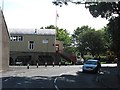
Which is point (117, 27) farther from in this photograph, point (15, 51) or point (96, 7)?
point (15, 51)

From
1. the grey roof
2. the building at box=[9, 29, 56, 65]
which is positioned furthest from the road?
the grey roof

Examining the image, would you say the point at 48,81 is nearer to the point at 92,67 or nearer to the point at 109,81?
the point at 109,81

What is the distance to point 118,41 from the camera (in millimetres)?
30281

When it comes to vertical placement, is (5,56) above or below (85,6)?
below

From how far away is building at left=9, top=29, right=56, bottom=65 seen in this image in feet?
247

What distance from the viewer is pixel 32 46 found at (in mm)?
75750

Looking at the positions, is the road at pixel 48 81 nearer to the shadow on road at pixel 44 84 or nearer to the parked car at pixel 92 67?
the shadow on road at pixel 44 84

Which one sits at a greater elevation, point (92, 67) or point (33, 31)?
point (33, 31)

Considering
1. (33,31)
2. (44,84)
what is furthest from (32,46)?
(44,84)

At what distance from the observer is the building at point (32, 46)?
75.4 meters

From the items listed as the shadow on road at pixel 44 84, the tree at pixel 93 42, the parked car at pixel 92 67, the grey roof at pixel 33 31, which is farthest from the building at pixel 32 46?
the shadow on road at pixel 44 84

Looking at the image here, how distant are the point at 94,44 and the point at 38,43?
31489 millimetres

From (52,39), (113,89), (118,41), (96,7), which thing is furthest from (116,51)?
(52,39)

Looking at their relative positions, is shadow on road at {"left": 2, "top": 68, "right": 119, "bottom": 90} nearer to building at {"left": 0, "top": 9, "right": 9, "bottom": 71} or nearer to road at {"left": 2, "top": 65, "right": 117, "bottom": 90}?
road at {"left": 2, "top": 65, "right": 117, "bottom": 90}
